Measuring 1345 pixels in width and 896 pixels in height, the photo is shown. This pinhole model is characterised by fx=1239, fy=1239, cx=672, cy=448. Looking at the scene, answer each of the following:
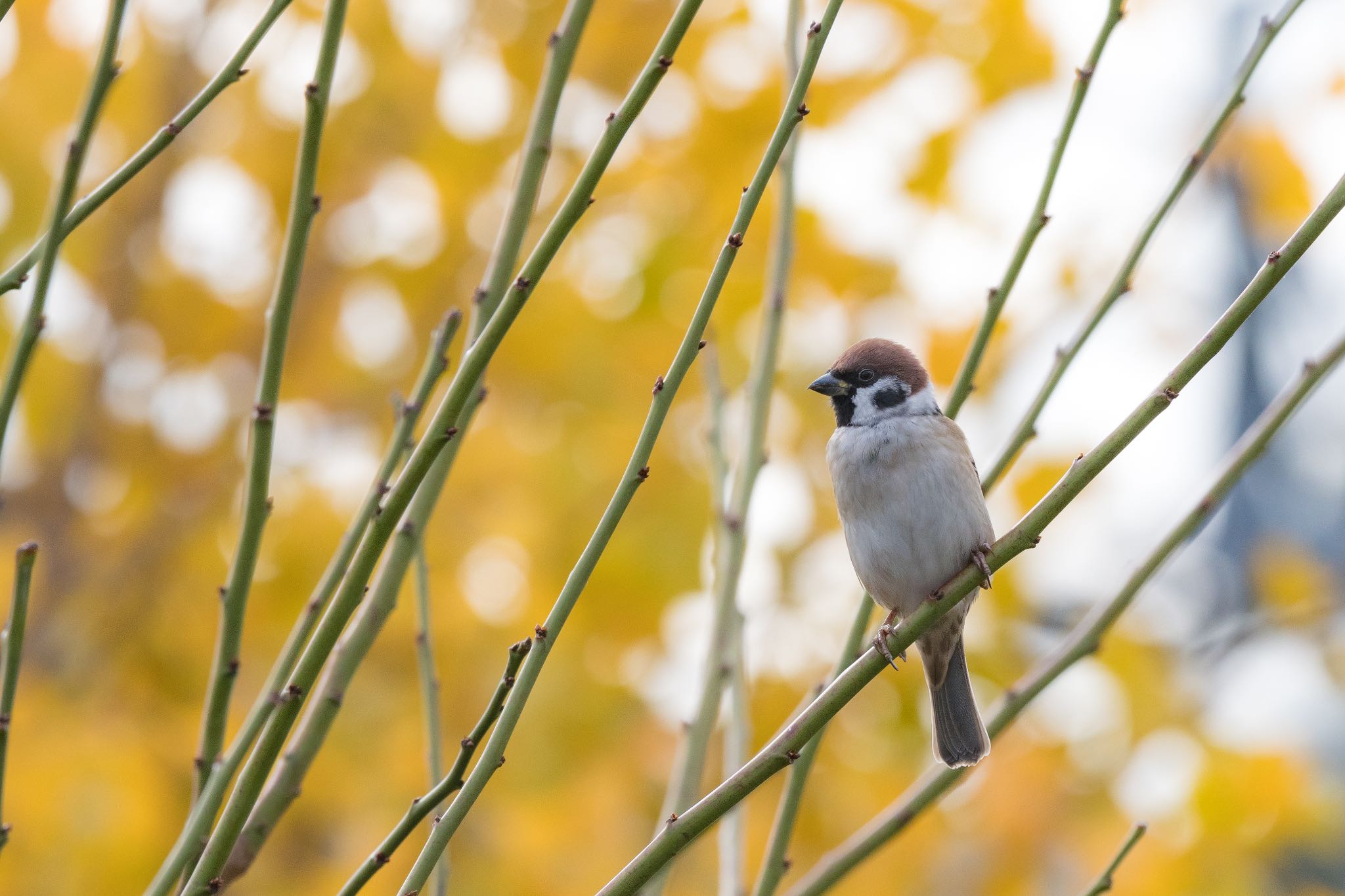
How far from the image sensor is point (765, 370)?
6.04ft

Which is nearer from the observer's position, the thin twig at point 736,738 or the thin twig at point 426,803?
the thin twig at point 426,803

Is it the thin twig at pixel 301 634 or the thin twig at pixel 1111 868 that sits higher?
the thin twig at pixel 301 634

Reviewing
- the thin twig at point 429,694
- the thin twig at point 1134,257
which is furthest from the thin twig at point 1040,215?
the thin twig at point 429,694

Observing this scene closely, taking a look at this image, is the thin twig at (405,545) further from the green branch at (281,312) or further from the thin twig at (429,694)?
the green branch at (281,312)

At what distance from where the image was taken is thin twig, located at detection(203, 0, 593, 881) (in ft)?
4.90

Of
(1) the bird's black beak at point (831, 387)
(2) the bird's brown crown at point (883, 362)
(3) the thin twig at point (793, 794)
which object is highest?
(2) the bird's brown crown at point (883, 362)

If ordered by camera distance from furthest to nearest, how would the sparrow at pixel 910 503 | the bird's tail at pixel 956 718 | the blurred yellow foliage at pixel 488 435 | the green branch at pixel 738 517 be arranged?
1. the blurred yellow foliage at pixel 488 435
2. the sparrow at pixel 910 503
3. the bird's tail at pixel 956 718
4. the green branch at pixel 738 517

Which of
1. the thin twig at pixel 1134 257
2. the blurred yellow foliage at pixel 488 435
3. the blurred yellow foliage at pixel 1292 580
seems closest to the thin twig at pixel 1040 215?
the thin twig at pixel 1134 257

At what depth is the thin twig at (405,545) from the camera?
1.49 m

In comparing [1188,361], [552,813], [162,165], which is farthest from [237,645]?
[162,165]

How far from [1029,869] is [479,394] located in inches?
94.0

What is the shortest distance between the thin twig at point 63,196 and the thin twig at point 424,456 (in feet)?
1.24

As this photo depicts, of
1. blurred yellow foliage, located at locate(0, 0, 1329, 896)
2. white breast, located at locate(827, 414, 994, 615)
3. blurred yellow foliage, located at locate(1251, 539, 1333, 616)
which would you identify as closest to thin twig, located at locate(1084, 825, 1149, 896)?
white breast, located at locate(827, 414, 994, 615)

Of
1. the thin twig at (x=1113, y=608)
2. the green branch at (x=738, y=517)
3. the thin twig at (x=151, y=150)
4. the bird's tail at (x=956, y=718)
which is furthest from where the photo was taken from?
the bird's tail at (x=956, y=718)
